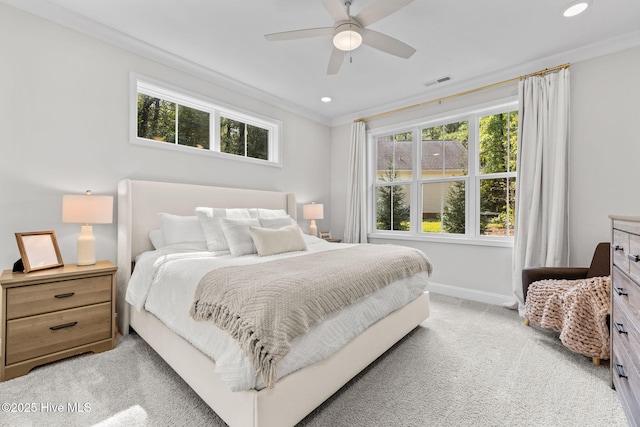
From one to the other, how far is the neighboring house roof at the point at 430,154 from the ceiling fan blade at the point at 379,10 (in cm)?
237

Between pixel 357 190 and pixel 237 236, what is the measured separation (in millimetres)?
2436

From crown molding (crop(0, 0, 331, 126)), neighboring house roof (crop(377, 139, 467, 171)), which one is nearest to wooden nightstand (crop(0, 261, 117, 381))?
crown molding (crop(0, 0, 331, 126))

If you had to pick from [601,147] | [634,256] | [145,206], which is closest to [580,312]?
[634,256]

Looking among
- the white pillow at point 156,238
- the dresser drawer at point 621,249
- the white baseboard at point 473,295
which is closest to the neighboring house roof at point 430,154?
the white baseboard at point 473,295

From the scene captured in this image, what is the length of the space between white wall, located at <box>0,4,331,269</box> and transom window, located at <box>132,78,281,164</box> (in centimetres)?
15

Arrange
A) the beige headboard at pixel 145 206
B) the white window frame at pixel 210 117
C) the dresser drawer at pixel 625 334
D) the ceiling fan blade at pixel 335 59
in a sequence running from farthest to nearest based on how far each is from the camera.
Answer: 1. the white window frame at pixel 210 117
2. the beige headboard at pixel 145 206
3. the ceiling fan blade at pixel 335 59
4. the dresser drawer at pixel 625 334

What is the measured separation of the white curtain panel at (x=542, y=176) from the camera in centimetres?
285

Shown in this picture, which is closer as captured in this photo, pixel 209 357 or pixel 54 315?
pixel 209 357

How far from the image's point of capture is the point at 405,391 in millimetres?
1739

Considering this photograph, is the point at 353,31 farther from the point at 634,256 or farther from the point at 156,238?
the point at 156,238

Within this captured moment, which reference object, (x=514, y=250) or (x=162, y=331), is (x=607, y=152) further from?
(x=162, y=331)

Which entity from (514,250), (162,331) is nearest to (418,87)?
(514,250)

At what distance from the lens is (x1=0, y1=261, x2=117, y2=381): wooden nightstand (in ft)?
5.91

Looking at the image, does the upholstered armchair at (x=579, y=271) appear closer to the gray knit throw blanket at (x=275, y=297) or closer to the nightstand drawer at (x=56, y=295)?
the gray knit throw blanket at (x=275, y=297)
